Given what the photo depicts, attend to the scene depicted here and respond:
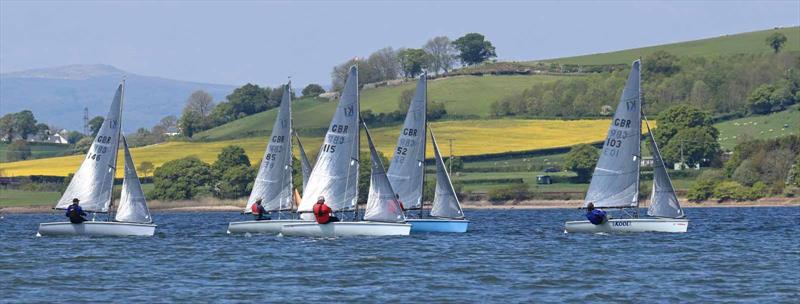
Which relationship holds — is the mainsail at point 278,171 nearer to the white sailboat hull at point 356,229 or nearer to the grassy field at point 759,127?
the white sailboat hull at point 356,229


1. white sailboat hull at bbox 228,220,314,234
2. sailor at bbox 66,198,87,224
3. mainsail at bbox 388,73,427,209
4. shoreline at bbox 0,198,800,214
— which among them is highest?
mainsail at bbox 388,73,427,209

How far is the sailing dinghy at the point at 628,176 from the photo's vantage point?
74125 mm

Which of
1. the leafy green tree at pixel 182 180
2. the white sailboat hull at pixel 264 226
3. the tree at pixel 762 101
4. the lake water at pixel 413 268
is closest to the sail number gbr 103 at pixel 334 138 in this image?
the white sailboat hull at pixel 264 226

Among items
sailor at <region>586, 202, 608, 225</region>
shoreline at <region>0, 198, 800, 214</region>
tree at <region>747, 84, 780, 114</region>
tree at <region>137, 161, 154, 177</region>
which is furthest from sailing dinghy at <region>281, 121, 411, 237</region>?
tree at <region>747, 84, 780, 114</region>

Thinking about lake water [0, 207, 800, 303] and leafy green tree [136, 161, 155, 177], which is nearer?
lake water [0, 207, 800, 303]

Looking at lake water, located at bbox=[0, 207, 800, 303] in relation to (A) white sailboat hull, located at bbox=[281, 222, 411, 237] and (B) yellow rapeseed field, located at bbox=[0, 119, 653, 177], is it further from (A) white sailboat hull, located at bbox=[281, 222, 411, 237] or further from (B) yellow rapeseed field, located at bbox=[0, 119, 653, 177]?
(B) yellow rapeseed field, located at bbox=[0, 119, 653, 177]

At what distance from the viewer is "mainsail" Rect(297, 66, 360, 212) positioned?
240ft

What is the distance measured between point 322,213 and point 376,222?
251cm

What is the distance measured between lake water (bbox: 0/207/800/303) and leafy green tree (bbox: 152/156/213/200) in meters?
80.0

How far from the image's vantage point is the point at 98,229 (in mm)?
73000

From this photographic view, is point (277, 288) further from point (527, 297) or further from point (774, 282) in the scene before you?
point (774, 282)

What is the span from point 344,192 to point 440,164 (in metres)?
6.10

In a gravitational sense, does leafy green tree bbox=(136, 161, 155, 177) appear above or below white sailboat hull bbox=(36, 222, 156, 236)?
below

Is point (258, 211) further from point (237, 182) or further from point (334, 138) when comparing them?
point (237, 182)
